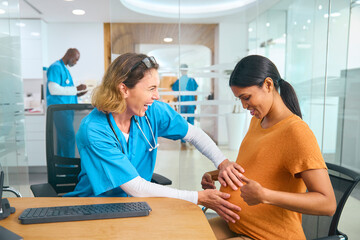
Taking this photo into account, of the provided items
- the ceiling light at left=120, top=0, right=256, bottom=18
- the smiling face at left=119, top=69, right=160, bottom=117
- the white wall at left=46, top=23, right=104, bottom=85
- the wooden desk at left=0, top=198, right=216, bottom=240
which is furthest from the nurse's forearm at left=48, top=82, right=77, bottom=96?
the wooden desk at left=0, top=198, right=216, bottom=240

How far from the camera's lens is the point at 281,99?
1.23 m

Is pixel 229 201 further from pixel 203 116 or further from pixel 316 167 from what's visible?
pixel 203 116

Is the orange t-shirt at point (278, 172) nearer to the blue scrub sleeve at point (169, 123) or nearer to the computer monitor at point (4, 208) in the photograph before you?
the blue scrub sleeve at point (169, 123)

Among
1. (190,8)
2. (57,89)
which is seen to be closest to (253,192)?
(190,8)

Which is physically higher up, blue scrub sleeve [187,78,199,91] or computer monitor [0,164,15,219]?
blue scrub sleeve [187,78,199,91]

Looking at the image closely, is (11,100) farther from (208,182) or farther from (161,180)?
(208,182)

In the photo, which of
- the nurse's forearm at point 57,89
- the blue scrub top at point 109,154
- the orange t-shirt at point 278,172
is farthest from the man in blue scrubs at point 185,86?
the orange t-shirt at point 278,172

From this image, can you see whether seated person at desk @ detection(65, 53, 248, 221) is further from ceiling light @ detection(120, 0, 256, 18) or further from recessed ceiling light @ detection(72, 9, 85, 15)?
recessed ceiling light @ detection(72, 9, 85, 15)

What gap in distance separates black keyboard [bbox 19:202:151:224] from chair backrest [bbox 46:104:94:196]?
799 mm

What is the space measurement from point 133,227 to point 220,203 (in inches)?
17.0

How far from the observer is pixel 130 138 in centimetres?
140

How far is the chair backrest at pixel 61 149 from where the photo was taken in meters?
1.77

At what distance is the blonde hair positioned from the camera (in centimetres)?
133

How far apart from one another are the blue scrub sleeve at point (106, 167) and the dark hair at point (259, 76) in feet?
1.85
